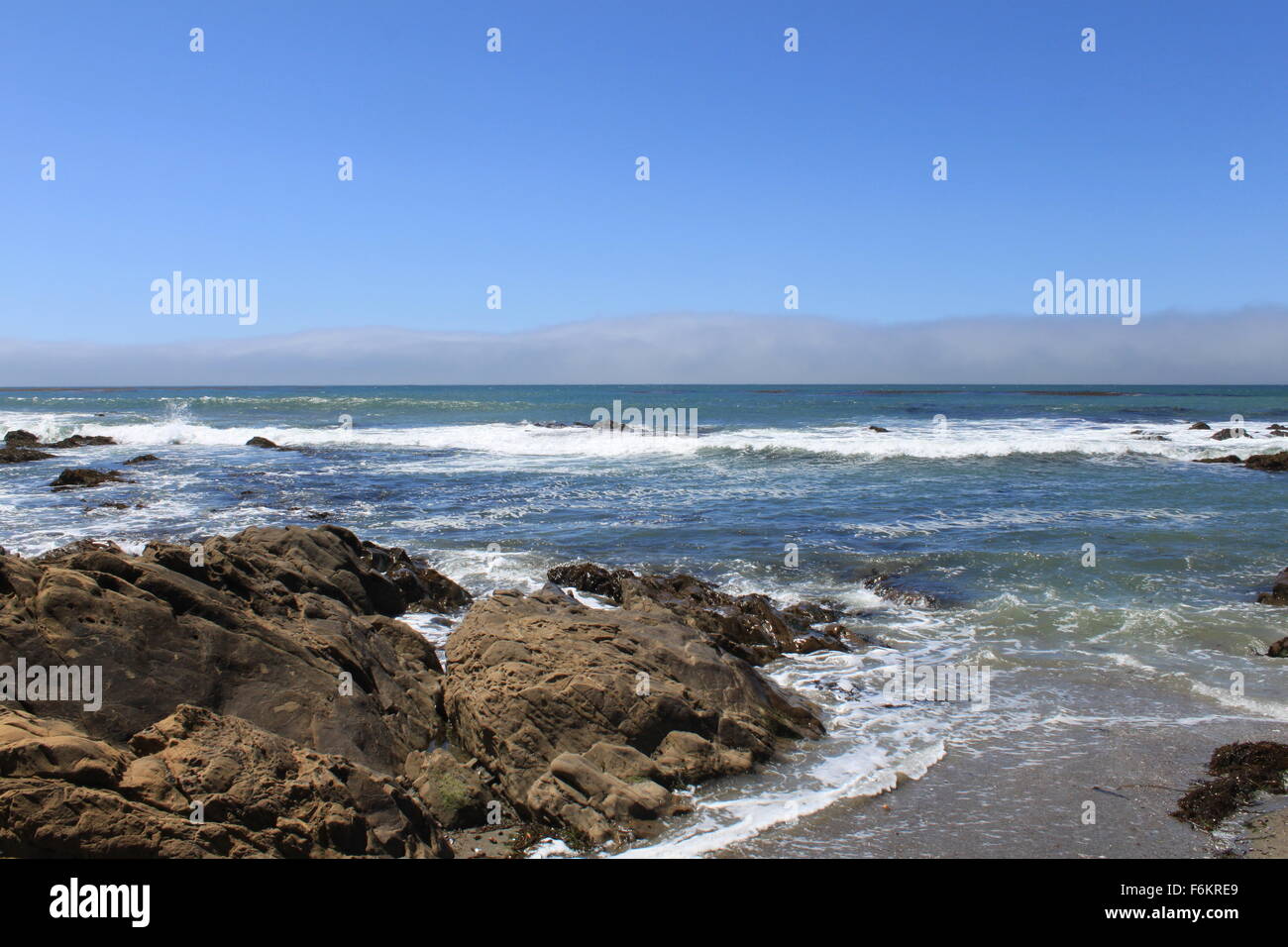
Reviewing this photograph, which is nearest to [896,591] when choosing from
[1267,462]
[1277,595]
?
[1277,595]

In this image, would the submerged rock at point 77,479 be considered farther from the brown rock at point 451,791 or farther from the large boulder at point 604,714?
the brown rock at point 451,791

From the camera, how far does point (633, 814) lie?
577cm

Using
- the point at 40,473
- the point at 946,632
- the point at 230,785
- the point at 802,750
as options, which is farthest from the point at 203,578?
the point at 40,473

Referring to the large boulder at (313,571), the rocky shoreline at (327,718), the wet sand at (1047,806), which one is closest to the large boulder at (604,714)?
the rocky shoreline at (327,718)

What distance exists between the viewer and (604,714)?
22.7 feet

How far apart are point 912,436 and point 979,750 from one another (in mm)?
33753

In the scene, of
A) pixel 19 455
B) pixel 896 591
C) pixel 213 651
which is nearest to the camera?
pixel 213 651

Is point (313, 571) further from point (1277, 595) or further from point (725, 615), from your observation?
point (1277, 595)

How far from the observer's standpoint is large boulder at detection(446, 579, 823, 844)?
19.4 feet

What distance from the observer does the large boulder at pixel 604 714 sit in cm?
593

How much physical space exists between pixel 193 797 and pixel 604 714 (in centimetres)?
320

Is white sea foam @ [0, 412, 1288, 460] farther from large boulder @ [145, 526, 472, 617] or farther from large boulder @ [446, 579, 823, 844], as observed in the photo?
large boulder @ [446, 579, 823, 844]

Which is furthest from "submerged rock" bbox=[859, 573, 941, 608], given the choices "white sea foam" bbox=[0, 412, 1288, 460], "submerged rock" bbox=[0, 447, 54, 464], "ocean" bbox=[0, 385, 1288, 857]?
Answer: "submerged rock" bbox=[0, 447, 54, 464]

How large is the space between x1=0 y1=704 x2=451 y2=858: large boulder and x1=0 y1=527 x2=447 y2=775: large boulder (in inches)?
33.6
